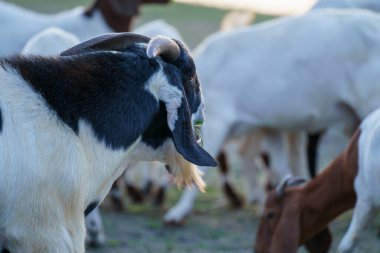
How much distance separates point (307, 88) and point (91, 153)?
13.6ft

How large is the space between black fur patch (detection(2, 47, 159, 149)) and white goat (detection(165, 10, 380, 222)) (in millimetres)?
3851

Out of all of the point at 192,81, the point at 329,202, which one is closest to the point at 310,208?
the point at 329,202

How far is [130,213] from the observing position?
9172 mm

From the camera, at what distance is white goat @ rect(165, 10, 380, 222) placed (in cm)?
821

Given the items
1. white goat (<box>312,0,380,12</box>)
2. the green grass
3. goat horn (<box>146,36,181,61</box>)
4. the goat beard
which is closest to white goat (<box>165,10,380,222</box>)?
white goat (<box>312,0,380,12</box>)

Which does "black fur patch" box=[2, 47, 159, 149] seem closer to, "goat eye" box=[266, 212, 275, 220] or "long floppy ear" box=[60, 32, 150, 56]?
"long floppy ear" box=[60, 32, 150, 56]

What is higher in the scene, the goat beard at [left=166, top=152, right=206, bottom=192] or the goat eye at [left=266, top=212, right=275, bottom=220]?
the goat beard at [left=166, top=152, right=206, bottom=192]

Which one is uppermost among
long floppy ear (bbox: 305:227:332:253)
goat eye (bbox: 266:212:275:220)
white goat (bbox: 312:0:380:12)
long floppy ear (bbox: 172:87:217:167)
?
long floppy ear (bbox: 172:87:217:167)

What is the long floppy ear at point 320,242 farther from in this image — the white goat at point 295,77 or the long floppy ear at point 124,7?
the long floppy ear at point 124,7

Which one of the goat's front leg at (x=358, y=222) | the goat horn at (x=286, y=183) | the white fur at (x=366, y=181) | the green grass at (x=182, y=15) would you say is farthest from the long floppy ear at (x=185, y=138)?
the green grass at (x=182, y=15)

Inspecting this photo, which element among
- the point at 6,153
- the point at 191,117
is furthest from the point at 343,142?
the point at 6,153

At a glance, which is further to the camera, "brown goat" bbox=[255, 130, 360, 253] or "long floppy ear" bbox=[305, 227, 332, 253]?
"long floppy ear" bbox=[305, 227, 332, 253]

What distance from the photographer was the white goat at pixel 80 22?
9141 millimetres

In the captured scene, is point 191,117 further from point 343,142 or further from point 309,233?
point 343,142
